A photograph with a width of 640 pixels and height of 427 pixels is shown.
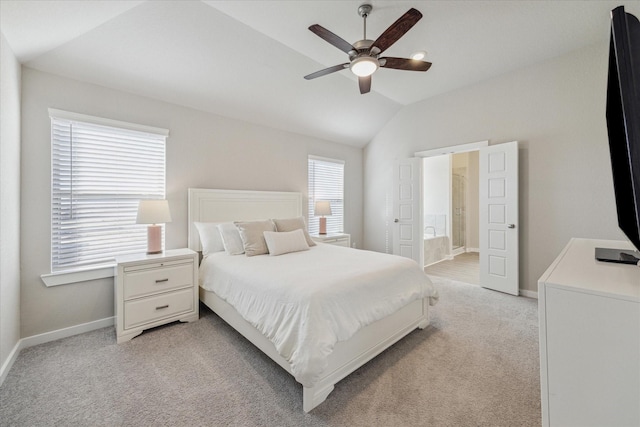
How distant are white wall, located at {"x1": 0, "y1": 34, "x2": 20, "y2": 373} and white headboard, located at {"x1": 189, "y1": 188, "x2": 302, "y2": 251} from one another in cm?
142

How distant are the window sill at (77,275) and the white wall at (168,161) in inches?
2.4

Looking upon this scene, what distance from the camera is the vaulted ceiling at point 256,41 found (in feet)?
7.15

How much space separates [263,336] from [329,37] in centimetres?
234

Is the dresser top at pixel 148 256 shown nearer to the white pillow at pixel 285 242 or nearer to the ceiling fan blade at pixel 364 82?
the white pillow at pixel 285 242

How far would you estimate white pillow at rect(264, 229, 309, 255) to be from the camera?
2905 millimetres

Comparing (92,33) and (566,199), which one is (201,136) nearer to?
(92,33)

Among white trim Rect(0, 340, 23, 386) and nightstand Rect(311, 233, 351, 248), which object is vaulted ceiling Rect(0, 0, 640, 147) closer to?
nightstand Rect(311, 233, 351, 248)

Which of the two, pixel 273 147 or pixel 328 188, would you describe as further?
pixel 328 188

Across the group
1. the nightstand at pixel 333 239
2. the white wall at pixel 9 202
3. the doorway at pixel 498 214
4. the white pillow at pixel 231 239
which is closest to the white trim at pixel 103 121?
the white wall at pixel 9 202

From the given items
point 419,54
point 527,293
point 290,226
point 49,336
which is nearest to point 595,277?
point 290,226

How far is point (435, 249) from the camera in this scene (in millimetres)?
5641

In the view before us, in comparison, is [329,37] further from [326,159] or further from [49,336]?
[49,336]

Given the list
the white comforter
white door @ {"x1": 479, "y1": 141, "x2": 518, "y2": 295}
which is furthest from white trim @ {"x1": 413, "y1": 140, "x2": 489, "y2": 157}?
the white comforter

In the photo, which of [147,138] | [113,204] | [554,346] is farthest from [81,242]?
[554,346]
